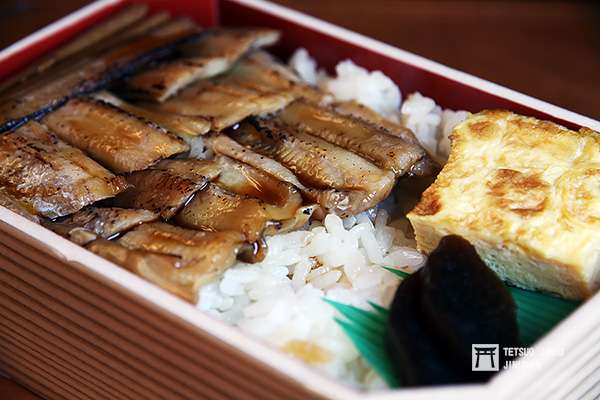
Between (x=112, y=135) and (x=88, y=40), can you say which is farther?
(x=88, y=40)

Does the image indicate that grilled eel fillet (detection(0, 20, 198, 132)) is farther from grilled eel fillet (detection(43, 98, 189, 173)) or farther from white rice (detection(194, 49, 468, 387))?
white rice (detection(194, 49, 468, 387))

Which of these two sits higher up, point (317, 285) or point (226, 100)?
point (226, 100)

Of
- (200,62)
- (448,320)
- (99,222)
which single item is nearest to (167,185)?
(99,222)

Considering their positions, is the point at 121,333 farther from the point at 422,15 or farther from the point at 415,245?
the point at 422,15

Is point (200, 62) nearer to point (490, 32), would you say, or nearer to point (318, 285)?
point (318, 285)

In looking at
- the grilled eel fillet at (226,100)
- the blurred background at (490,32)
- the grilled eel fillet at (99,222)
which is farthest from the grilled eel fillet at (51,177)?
the blurred background at (490,32)

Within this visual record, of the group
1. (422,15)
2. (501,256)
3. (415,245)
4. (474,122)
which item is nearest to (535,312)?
(501,256)
